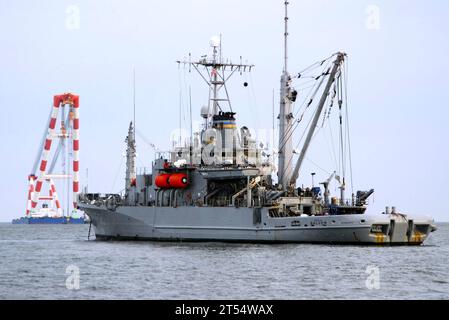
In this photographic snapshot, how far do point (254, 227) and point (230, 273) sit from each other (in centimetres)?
1704

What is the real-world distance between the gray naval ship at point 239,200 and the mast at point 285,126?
0.07m

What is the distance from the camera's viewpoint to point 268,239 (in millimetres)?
63344

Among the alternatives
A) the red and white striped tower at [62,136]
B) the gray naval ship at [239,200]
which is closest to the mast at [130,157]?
the gray naval ship at [239,200]

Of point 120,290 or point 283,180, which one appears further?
point 283,180

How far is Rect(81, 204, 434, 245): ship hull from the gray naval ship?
61mm

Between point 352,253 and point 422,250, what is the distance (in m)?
6.76

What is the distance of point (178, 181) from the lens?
6950 cm

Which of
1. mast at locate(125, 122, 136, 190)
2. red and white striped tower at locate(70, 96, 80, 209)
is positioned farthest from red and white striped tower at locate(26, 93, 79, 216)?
mast at locate(125, 122, 136, 190)

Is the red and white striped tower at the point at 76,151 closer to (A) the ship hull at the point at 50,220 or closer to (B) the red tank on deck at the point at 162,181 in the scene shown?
(A) the ship hull at the point at 50,220

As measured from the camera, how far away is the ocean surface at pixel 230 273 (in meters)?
41.1
